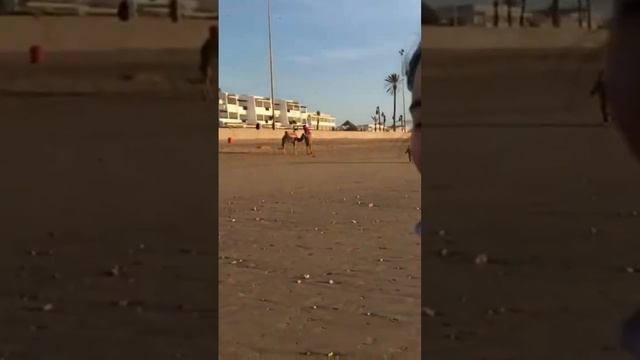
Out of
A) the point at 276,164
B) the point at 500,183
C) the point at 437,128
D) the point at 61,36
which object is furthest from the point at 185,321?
the point at 276,164

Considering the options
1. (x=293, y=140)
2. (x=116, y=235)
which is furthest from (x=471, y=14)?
(x=293, y=140)

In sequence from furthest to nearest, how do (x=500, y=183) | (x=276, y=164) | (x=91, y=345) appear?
(x=276, y=164) < (x=500, y=183) < (x=91, y=345)

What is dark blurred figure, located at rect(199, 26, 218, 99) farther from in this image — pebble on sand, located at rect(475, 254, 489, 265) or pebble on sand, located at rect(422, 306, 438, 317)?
pebble on sand, located at rect(475, 254, 489, 265)

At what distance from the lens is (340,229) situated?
2.45m

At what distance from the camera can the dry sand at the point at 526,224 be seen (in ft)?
2.27

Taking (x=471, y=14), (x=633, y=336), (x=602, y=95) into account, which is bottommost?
(x=633, y=336)

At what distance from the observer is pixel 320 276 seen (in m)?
1.68

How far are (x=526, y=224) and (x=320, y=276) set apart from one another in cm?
78

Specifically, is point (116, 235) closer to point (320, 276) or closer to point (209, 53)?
point (320, 276)

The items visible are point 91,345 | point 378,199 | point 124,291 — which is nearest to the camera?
point 91,345

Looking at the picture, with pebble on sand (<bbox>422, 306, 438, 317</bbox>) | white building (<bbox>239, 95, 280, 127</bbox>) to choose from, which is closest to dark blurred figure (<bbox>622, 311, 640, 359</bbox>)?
pebble on sand (<bbox>422, 306, 438, 317</bbox>)

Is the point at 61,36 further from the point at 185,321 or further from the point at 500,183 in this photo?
the point at 500,183

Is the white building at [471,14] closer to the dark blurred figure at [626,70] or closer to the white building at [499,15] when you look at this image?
the white building at [499,15]

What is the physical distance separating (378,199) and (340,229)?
1094mm
